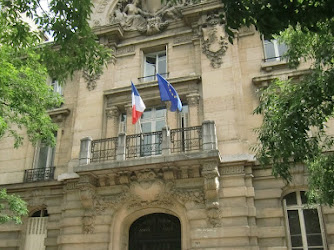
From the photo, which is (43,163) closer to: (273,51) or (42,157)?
(42,157)

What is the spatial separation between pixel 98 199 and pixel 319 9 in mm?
10098

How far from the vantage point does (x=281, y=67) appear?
1388 centimetres

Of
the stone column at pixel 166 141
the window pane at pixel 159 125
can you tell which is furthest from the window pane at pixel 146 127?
the stone column at pixel 166 141

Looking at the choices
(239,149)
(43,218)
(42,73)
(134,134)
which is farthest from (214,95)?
(43,218)

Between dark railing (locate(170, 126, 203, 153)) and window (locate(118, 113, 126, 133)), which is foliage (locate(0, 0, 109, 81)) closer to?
dark railing (locate(170, 126, 203, 153))

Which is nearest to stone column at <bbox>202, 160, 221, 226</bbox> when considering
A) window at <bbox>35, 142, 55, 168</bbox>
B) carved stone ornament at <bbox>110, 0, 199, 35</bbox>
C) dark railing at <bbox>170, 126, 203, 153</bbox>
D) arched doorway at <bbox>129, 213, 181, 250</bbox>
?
dark railing at <bbox>170, 126, 203, 153</bbox>

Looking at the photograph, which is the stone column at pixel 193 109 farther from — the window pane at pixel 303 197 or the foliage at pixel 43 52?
the foliage at pixel 43 52

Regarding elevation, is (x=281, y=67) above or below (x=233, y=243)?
above

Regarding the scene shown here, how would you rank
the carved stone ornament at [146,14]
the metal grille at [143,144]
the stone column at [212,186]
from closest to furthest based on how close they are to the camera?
the stone column at [212,186]
the metal grille at [143,144]
the carved stone ornament at [146,14]

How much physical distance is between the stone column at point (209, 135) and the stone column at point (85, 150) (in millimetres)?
4288

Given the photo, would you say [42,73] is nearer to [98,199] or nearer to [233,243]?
[98,199]

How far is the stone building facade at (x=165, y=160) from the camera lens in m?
11.6

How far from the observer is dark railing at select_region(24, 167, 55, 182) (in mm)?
14820

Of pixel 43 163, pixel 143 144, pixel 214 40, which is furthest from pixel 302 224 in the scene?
pixel 43 163
